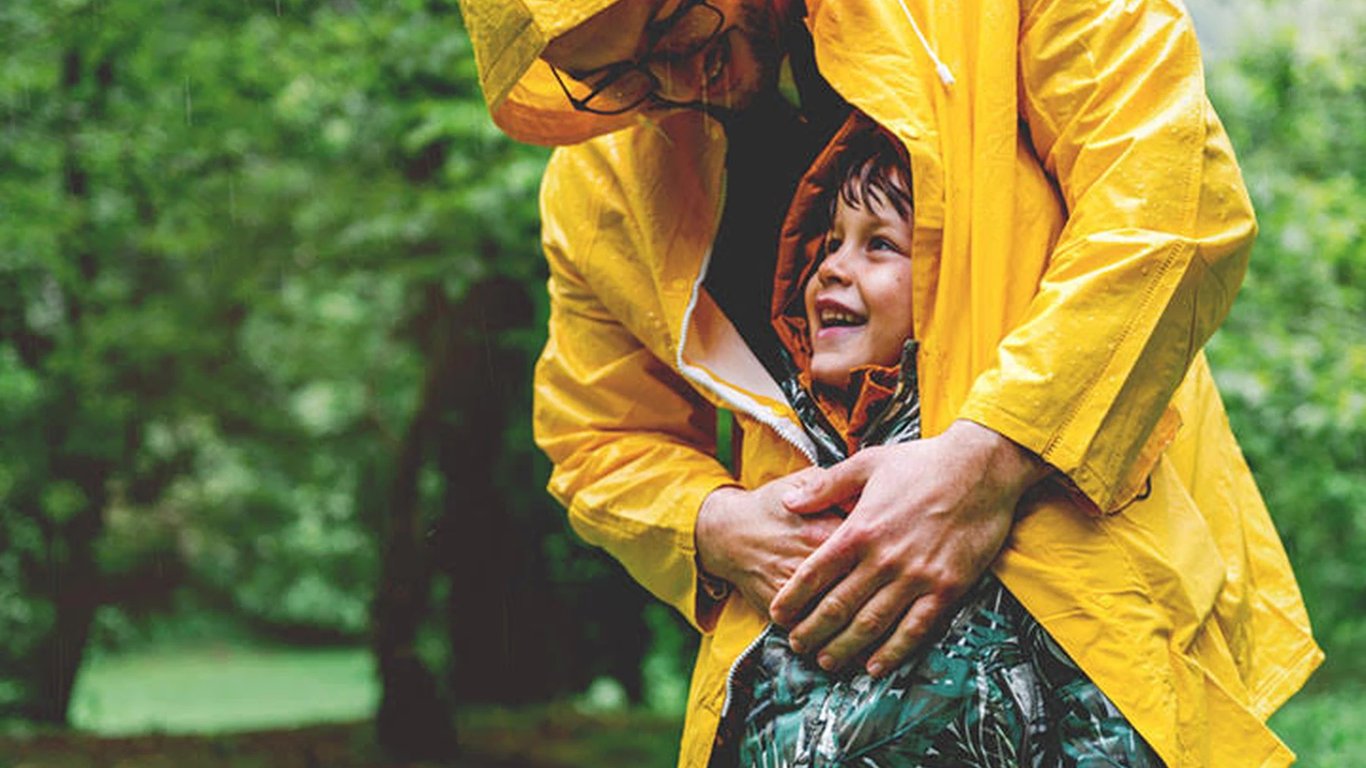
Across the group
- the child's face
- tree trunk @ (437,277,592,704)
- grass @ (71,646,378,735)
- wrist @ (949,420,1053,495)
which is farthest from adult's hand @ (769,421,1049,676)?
grass @ (71,646,378,735)

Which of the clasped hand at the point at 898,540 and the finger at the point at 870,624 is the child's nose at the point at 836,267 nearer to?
the clasped hand at the point at 898,540

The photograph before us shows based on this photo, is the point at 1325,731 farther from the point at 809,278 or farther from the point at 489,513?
the point at 489,513

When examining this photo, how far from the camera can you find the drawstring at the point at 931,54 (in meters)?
1.67

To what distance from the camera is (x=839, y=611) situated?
1659mm

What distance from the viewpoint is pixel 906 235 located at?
1.82 metres

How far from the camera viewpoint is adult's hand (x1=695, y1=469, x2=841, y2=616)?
1.78 m

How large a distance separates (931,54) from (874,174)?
0.66 ft

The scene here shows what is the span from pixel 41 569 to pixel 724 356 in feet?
24.7

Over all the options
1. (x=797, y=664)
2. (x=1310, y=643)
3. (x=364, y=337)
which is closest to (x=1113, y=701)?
(x=797, y=664)

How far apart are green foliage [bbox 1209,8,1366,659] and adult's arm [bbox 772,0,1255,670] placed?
140 inches

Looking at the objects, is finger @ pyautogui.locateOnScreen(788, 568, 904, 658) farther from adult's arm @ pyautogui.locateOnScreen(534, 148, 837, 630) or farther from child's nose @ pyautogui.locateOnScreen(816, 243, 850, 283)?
child's nose @ pyautogui.locateOnScreen(816, 243, 850, 283)

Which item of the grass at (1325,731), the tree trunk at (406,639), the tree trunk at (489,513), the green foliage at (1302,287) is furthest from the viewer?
the tree trunk at (489,513)

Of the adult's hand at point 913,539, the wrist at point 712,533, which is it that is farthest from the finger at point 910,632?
the wrist at point 712,533

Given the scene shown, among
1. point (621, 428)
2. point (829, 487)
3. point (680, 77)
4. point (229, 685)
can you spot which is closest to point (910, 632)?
point (829, 487)
